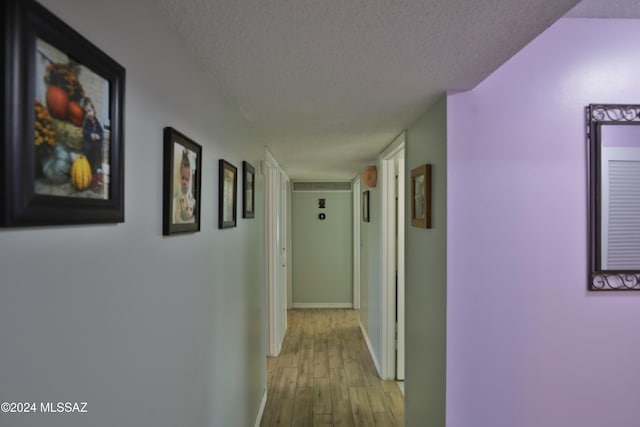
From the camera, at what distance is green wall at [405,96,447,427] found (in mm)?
1778

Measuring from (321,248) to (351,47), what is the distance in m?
5.14

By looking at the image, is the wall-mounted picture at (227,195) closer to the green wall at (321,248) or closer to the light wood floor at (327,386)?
the light wood floor at (327,386)

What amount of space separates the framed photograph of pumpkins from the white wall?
44mm

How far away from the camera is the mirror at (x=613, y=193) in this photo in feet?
5.63

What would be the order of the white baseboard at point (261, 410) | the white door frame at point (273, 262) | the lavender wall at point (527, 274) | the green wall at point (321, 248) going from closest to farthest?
the lavender wall at point (527, 274)
the white baseboard at point (261, 410)
the white door frame at point (273, 262)
the green wall at point (321, 248)

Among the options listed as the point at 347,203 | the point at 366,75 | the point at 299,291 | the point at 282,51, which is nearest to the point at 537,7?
the point at 366,75

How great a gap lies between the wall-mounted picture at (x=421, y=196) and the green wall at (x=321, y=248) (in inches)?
157

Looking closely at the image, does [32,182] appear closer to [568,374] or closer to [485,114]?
[485,114]

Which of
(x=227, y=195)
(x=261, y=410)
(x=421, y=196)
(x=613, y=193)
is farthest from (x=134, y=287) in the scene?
(x=261, y=410)

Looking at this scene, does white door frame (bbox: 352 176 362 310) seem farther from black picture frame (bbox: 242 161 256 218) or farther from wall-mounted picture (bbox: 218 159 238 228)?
wall-mounted picture (bbox: 218 159 238 228)

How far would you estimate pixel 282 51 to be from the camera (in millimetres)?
1310

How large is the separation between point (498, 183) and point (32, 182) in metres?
1.75

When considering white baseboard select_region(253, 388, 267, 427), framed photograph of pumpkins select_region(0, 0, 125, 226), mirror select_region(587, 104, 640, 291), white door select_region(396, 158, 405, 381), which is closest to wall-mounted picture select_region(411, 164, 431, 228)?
mirror select_region(587, 104, 640, 291)

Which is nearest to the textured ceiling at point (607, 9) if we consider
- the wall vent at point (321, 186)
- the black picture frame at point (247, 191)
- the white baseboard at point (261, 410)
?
the black picture frame at point (247, 191)
